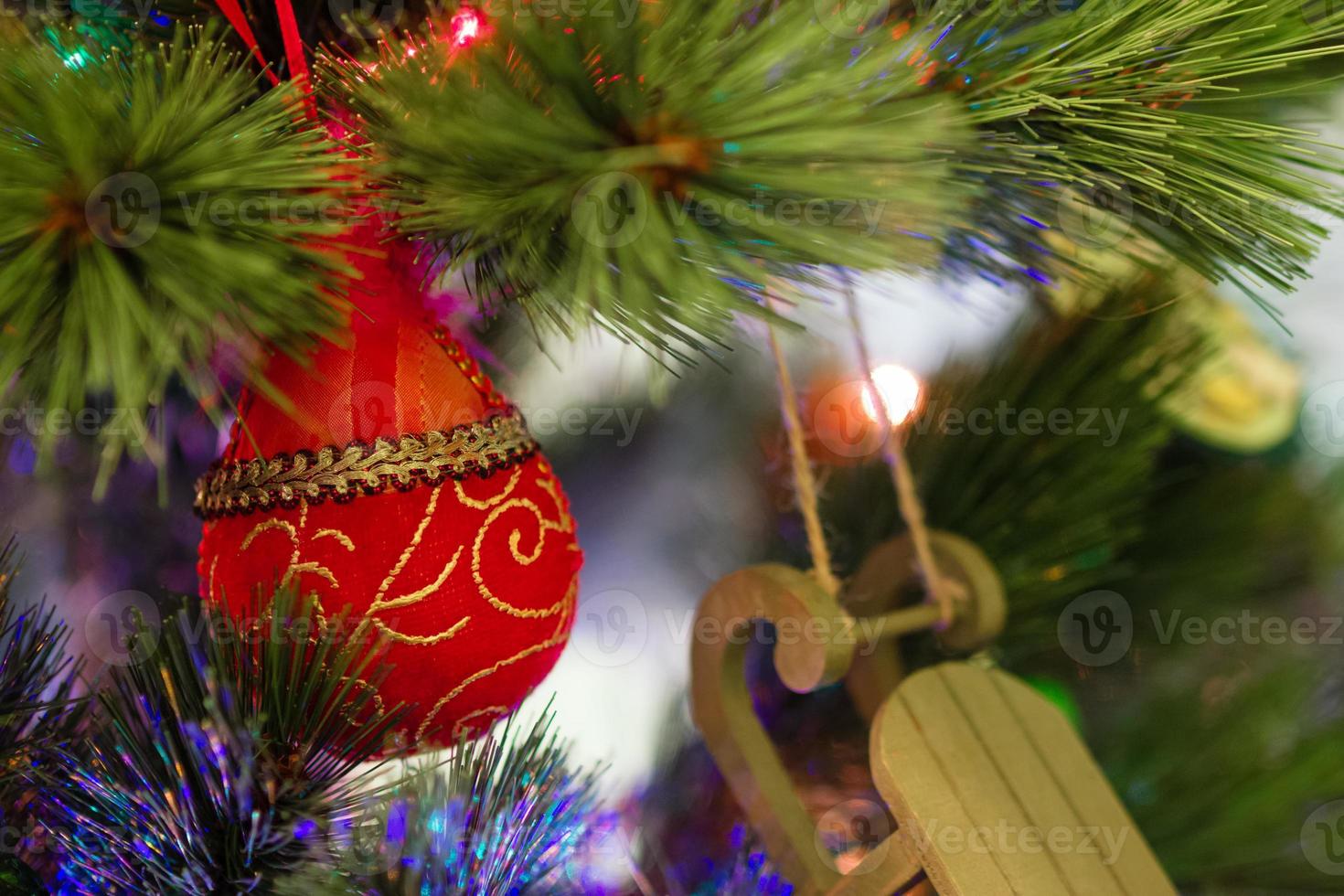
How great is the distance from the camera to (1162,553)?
700 mm

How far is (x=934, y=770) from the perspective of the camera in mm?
449

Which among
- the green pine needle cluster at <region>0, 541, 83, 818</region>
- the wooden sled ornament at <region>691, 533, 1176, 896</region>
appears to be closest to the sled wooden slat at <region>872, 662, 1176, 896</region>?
the wooden sled ornament at <region>691, 533, 1176, 896</region>

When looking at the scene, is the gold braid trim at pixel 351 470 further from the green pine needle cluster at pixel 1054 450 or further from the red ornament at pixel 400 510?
the green pine needle cluster at pixel 1054 450

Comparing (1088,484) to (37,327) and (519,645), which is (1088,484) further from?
(37,327)

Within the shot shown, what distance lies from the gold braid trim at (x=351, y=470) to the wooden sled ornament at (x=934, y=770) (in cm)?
17

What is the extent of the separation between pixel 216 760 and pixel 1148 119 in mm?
404

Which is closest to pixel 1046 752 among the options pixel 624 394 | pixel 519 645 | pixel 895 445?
pixel 895 445

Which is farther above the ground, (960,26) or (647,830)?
(960,26)

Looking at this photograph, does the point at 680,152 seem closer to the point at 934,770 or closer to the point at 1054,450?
the point at 934,770

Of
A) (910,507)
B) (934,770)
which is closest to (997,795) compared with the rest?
(934,770)

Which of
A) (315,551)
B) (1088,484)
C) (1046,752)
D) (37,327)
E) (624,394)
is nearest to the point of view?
(37,327)

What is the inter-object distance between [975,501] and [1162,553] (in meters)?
0.17

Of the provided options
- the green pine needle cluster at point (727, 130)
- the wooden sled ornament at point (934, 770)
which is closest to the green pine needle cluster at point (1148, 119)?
the green pine needle cluster at point (727, 130)

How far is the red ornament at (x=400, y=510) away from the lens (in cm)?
37
